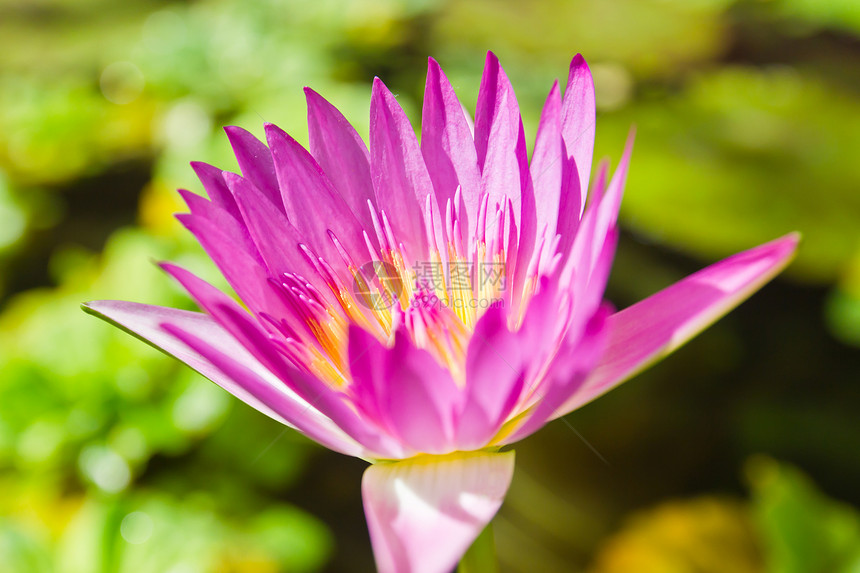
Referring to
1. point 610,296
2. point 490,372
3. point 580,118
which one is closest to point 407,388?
point 490,372

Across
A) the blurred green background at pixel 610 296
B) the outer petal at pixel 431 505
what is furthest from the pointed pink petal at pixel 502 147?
the blurred green background at pixel 610 296

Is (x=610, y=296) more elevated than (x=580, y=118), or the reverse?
(x=580, y=118)

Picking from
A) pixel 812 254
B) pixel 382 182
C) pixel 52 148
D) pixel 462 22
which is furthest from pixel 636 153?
pixel 52 148

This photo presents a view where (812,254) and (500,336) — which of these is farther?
(812,254)

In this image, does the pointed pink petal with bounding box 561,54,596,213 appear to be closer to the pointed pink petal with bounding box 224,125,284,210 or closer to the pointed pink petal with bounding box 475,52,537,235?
the pointed pink petal with bounding box 475,52,537,235

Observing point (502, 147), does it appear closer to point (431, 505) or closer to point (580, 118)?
point (580, 118)

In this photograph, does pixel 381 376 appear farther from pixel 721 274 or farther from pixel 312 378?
pixel 721 274

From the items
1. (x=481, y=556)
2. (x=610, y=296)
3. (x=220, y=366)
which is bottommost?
(x=610, y=296)
